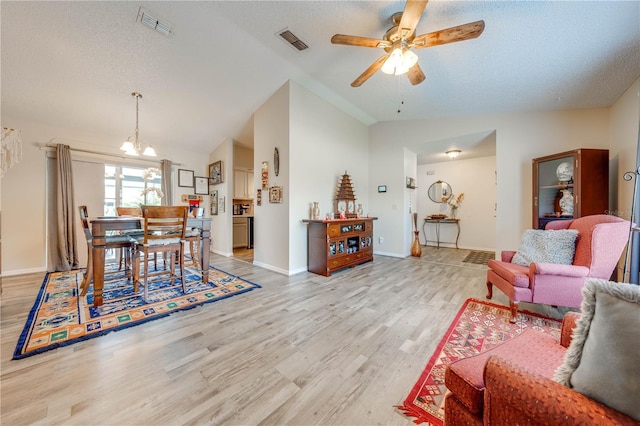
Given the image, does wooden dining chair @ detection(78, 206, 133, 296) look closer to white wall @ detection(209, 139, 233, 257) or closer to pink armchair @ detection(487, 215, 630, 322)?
white wall @ detection(209, 139, 233, 257)

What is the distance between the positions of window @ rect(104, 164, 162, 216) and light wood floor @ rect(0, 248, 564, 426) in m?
2.32

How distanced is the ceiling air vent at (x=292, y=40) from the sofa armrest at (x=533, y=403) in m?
3.38

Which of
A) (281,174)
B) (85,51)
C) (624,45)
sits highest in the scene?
(85,51)

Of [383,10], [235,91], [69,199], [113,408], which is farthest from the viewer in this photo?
[69,199]

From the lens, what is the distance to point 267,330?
2088 mm

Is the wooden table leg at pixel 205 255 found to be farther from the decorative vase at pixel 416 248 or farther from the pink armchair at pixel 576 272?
the decorative vase at pixel 416 248

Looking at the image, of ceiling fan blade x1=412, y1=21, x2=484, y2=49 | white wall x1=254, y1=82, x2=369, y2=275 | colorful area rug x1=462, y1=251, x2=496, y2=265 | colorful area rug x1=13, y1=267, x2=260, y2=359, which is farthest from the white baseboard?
colorful area rug x1=462, y1=251, x2=496, y2=265

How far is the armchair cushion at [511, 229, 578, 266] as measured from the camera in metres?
2.37

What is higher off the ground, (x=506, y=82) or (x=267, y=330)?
(x=506, y=82)

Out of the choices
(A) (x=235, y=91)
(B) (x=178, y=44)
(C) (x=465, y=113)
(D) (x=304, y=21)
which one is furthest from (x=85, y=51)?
(C) (x=465, y=113)

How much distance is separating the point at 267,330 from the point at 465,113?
4.76 meters

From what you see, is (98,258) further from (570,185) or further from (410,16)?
(570,185)

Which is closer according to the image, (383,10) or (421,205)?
(383,10)

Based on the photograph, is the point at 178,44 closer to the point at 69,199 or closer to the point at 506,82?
the point at 69,199
